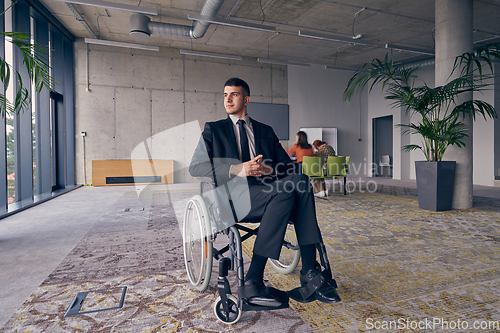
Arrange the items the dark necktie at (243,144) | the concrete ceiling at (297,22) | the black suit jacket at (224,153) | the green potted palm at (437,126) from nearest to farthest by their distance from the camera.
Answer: the black suit jacket at (224,153) → the dark necktie at (243,144) → the green potted palm at (437,126) → the concrete ceiling at (297,22)

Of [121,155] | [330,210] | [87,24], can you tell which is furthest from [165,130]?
[330,210]

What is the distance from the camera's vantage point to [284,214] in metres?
1.35

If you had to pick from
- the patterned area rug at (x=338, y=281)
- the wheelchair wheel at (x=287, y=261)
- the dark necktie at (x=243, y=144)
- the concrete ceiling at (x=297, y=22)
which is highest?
the concrete ceiling at (x=297, y=22)

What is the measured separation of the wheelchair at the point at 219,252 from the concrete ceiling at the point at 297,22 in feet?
17.7

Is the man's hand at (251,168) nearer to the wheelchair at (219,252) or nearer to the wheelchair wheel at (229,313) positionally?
the wheelchair at (219,252)

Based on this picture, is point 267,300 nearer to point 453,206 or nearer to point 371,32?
point 453,206

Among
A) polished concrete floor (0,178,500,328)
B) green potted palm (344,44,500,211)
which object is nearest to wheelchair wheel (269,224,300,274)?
polished concrete floor (0,178,500,328)

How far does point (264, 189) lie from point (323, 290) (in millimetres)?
561

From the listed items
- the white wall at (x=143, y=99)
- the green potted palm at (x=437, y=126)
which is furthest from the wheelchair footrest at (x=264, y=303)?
the white wall at (x=143, y=99)

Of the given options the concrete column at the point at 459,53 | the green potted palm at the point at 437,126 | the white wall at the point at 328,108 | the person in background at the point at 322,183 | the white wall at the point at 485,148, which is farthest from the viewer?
the white wall at the point at 328,108

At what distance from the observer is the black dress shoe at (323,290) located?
1289 mm

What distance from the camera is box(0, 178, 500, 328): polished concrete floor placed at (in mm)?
1714

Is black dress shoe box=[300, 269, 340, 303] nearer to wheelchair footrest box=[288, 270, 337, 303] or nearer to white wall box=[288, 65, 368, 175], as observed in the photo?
wheelchair footrest box=[288, 270, 337, 303]

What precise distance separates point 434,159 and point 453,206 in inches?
30.1
